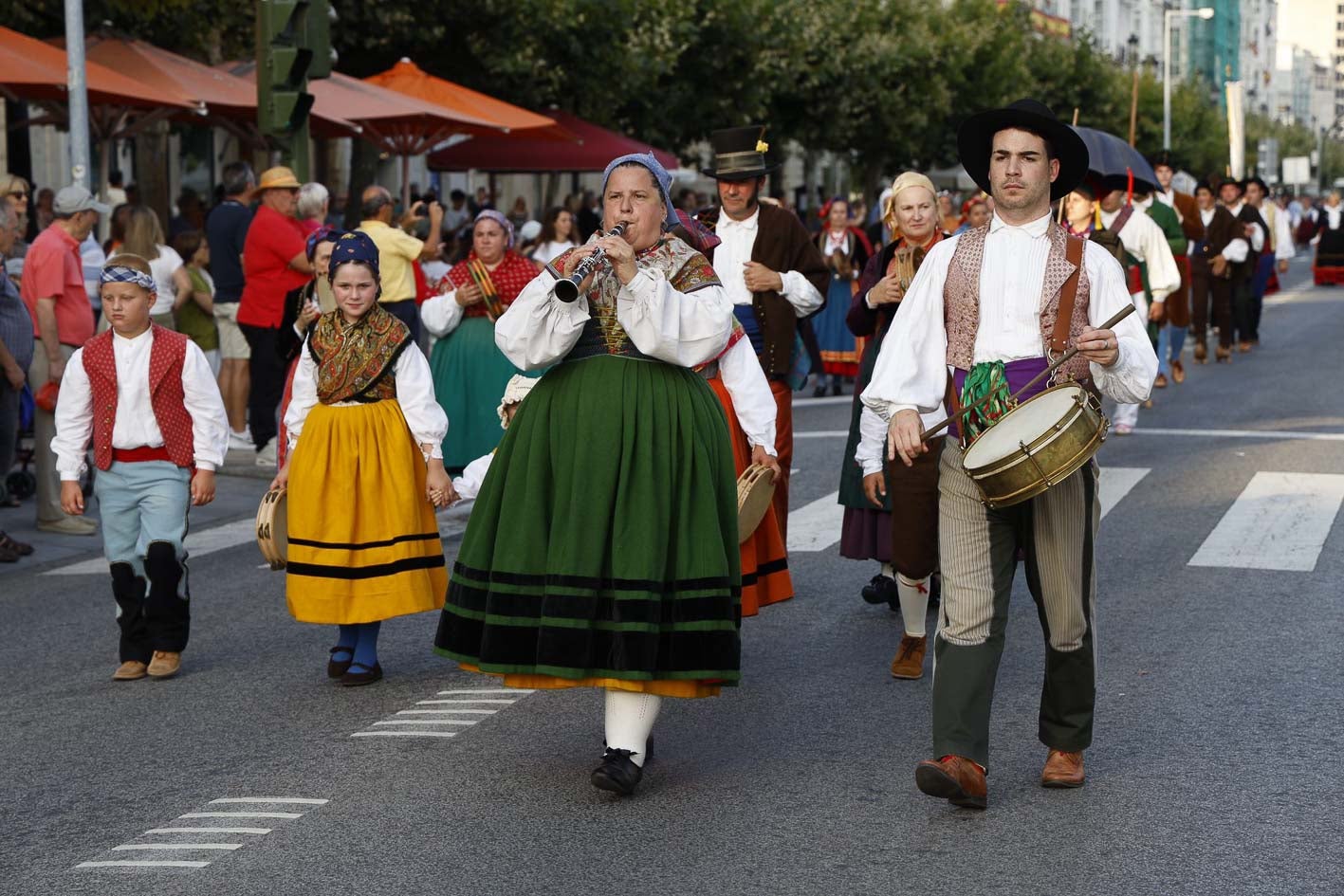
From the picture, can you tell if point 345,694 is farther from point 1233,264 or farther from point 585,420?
point 1233,264

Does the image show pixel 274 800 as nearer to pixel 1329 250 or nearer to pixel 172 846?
pixel 172 846

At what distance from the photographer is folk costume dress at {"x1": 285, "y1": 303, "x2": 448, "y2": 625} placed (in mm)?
7184

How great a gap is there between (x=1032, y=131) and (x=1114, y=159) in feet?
23.8

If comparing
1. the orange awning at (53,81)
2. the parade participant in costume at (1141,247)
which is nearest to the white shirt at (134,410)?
the orange awning at (53,81)

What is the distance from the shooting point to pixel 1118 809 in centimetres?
552

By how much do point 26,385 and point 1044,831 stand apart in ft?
24.7

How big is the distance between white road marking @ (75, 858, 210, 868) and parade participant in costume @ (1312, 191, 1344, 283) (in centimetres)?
3082

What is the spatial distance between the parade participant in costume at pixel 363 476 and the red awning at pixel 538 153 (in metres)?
16.9

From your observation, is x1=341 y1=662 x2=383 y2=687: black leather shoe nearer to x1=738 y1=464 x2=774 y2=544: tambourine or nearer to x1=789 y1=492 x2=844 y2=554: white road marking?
x1=738 y1=464 x2=774 y2=544: tambourine

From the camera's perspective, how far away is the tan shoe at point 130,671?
297 inches

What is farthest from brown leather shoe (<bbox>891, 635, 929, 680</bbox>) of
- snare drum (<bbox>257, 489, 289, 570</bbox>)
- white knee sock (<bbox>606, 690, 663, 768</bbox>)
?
snare drum (<bbox>257, 489, 289, 570</bbox>)

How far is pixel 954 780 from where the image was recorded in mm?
5367

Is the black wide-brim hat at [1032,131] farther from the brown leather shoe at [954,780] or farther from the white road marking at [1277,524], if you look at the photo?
the white road marking at [1277,524]

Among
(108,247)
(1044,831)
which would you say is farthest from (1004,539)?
(108,247)
